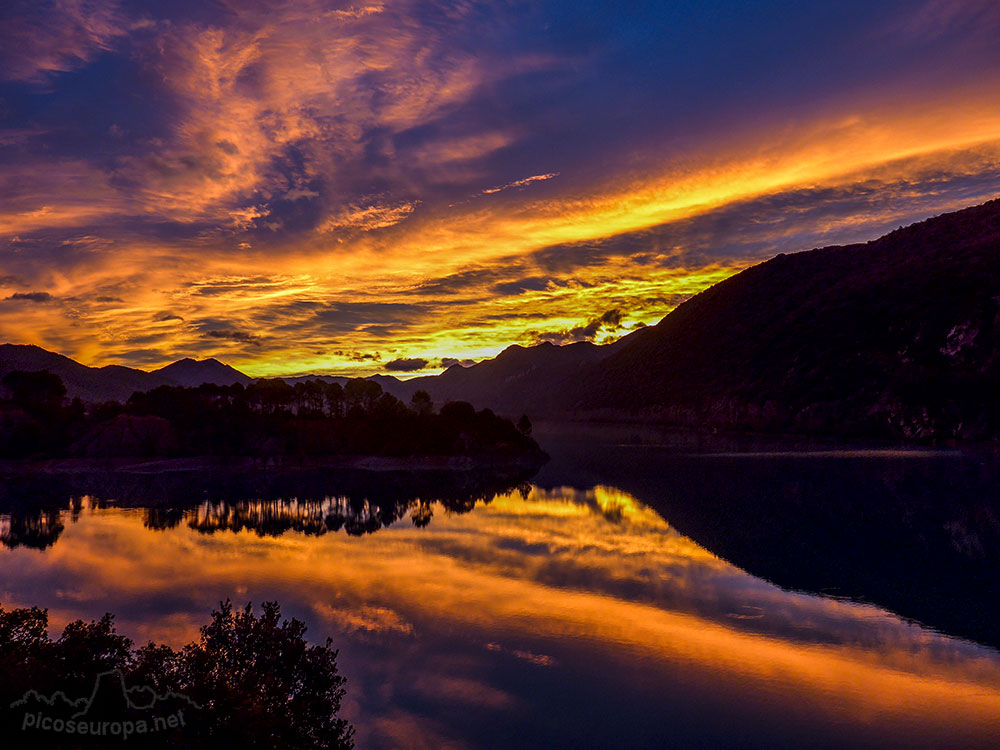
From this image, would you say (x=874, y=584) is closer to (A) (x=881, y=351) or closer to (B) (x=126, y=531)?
(B) (x=126, y=531)

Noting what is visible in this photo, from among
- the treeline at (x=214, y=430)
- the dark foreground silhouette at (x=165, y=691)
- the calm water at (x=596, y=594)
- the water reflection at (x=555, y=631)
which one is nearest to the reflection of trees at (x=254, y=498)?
the calm water at (x=596, y=594)

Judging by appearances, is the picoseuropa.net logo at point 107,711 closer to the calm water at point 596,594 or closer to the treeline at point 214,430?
the calm water at point 596,594

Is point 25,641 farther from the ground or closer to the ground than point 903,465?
farther from the ground

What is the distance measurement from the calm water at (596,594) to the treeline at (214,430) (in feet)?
127

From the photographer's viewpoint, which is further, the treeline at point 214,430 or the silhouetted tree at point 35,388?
the silhouetted tree at point 35,388

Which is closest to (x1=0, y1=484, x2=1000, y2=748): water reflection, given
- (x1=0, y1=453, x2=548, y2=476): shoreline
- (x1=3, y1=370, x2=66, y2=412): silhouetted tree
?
(x1=0, y1=453, x2=548, y2=476): shoreline

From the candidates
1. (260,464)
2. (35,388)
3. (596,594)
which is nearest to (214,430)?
(260,464)

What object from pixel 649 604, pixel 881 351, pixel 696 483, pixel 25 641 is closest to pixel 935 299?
pixel 881 351

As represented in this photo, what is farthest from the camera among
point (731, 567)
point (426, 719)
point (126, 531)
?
point (126, 531)

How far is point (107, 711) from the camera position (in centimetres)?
1516

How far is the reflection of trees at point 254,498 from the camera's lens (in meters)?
71.3

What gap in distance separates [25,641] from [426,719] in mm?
13065

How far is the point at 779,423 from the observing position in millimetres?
195875

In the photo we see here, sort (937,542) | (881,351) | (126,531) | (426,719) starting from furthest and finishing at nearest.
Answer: (881,351)
(126,531)
(937,542)
(426,719)
